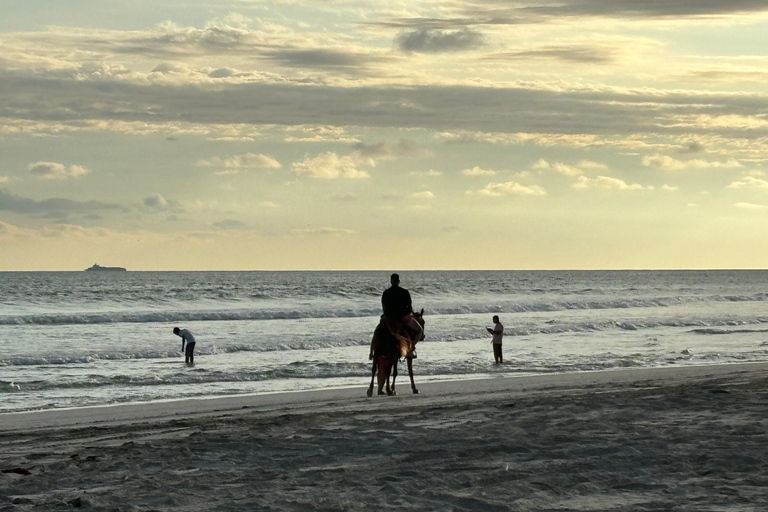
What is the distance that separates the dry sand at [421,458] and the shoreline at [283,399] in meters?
0.96

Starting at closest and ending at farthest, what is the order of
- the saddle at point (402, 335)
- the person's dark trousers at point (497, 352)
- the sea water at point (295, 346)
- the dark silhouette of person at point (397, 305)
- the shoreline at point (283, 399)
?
the shoreline at point (283, 399) → the dark silhouette of person at point (397, 305) → the saddle at point (402, 335) → the sea water at point (295, 346) → the person's dark trousers at point (497, 352)

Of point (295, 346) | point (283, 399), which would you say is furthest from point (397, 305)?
point (295, 346)

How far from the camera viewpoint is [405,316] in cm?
1551

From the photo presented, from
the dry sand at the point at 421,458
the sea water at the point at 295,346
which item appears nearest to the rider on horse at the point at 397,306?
the dry sand at the point at 421,458

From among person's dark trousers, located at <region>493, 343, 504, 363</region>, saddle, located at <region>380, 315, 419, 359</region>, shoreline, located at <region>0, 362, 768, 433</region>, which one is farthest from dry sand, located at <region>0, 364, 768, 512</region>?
person's dark trousers, located at <region>493, 343, 504, 363</region>

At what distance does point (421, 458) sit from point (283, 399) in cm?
861

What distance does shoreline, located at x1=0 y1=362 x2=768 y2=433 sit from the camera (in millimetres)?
14188

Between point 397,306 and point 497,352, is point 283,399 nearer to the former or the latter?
point 397,306

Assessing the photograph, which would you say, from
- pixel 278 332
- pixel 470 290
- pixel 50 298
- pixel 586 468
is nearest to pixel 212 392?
pixel 586 468

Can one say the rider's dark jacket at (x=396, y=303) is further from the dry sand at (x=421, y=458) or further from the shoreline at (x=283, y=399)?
the dry sand at (x=421, y=458)

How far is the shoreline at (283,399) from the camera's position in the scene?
1419cm

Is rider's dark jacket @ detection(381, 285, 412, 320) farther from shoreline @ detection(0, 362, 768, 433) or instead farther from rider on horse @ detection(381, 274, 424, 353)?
shoreline @ detection(0, 362, 768, 433)

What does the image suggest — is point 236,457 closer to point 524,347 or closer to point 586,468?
point 586,468

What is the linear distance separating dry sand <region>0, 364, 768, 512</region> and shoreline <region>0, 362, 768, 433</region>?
958 millimetres
